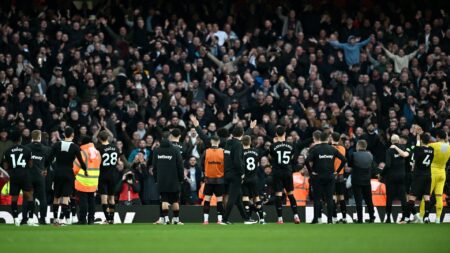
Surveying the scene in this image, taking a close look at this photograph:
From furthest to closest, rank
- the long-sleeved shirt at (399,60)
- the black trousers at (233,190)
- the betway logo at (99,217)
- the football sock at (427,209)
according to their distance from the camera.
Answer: the long-sleeved shirt at (399,60)
the betway logo at (99,217)
the football sock at (427,209)
the black trousers at (233,190)

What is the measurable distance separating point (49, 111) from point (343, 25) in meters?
11.9

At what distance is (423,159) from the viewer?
2573 centimetres

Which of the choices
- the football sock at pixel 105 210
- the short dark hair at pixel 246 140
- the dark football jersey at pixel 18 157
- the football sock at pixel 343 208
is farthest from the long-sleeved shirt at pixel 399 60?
the dark football jersey at pixel 18 157

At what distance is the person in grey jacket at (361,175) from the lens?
85.2ft

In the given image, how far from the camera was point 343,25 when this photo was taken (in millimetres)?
36500

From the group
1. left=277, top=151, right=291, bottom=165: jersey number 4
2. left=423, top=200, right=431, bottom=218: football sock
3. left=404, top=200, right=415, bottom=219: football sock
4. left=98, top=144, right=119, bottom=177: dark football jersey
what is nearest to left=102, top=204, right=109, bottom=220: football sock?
left=98, top=144, right=119, bottom=177: dark football jersey

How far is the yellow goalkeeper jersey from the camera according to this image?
2580 centimetres

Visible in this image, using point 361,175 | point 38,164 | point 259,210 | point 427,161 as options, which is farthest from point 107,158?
point 427,161

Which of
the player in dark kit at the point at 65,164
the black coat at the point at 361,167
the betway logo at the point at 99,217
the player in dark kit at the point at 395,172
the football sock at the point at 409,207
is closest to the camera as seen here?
the player in dark kit at the point at 65,164

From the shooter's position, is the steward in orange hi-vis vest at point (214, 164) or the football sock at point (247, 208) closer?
the steward in orange hi-vis vest at point (214, 164)

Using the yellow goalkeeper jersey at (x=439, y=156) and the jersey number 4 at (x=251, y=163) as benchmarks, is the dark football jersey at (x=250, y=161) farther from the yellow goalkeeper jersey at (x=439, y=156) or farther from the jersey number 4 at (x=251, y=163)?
the yellow goalkeeper jersey at (x=439, y=156)

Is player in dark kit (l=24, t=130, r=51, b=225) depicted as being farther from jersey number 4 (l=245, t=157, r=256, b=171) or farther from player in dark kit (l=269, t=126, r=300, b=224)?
player in dark kit (l=269, t=126, r=300, b=224)

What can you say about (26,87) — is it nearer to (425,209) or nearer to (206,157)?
(206,157)

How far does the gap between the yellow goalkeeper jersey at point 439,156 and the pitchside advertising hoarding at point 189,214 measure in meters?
2.59
